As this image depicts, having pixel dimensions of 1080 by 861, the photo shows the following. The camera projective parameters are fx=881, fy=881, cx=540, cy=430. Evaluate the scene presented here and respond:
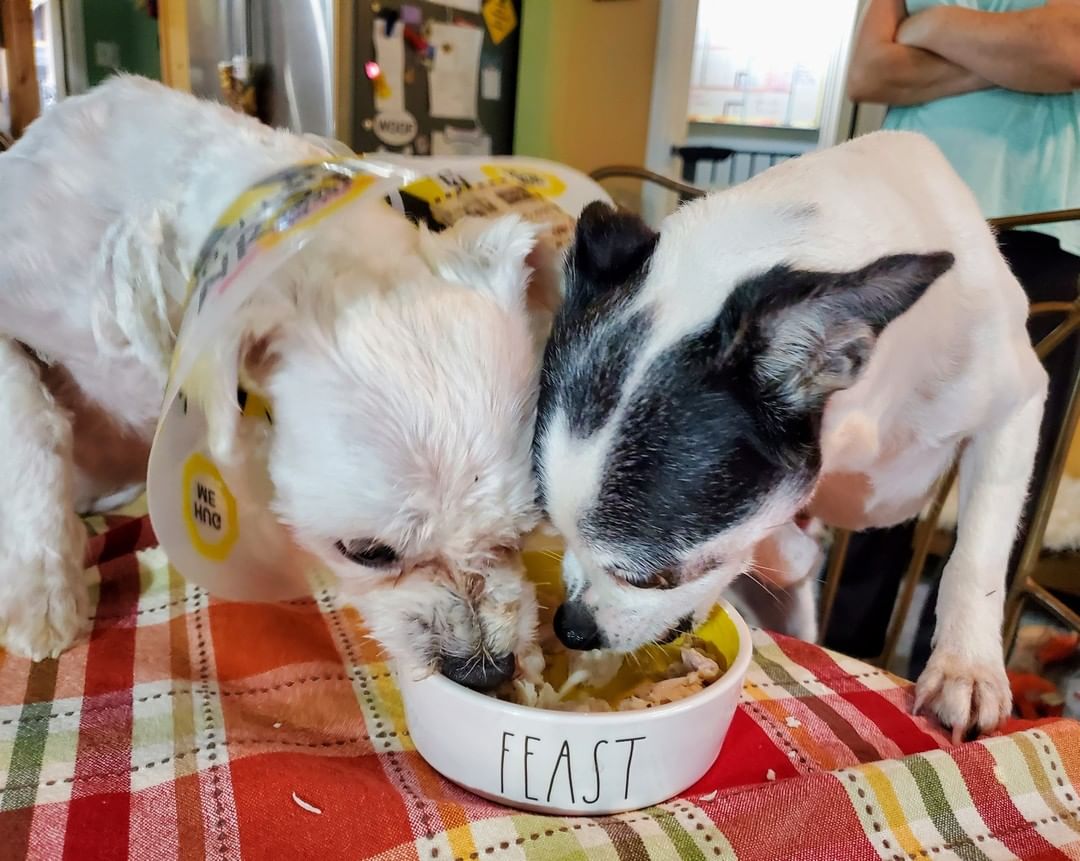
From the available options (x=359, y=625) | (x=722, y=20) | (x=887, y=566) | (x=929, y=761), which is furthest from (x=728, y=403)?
(x=722, y=20)

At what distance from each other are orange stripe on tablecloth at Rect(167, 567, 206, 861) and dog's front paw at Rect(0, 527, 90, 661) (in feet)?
0.33

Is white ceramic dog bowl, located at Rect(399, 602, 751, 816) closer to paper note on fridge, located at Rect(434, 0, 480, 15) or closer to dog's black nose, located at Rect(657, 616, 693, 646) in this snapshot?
dog's black nose, located at Rect(657, 616, 693, 646)

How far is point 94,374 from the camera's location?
3.45ft

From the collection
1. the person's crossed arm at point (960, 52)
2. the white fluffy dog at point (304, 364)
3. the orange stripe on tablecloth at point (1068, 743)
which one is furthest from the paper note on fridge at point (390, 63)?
the orange stripe on tablecloth at point (1068, 743)

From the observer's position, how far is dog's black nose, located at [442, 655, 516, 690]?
0.83 meters

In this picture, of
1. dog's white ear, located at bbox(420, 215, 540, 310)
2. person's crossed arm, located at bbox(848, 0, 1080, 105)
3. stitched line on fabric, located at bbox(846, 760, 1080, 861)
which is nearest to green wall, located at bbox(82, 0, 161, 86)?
person's crossed arm, located at bbox(848, 0, 1080, 105)

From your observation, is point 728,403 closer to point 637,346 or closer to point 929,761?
point 637,346

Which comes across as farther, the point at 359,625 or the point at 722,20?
the point at 722,20

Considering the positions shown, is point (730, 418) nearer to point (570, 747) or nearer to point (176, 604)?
point (570, 747)

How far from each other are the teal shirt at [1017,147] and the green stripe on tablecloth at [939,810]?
1083mm

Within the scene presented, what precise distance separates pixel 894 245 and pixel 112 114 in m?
0.91

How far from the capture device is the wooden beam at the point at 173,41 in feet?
7.98

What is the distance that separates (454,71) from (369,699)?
9.05ft

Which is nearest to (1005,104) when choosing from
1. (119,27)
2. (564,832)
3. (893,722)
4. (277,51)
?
(893,722)
